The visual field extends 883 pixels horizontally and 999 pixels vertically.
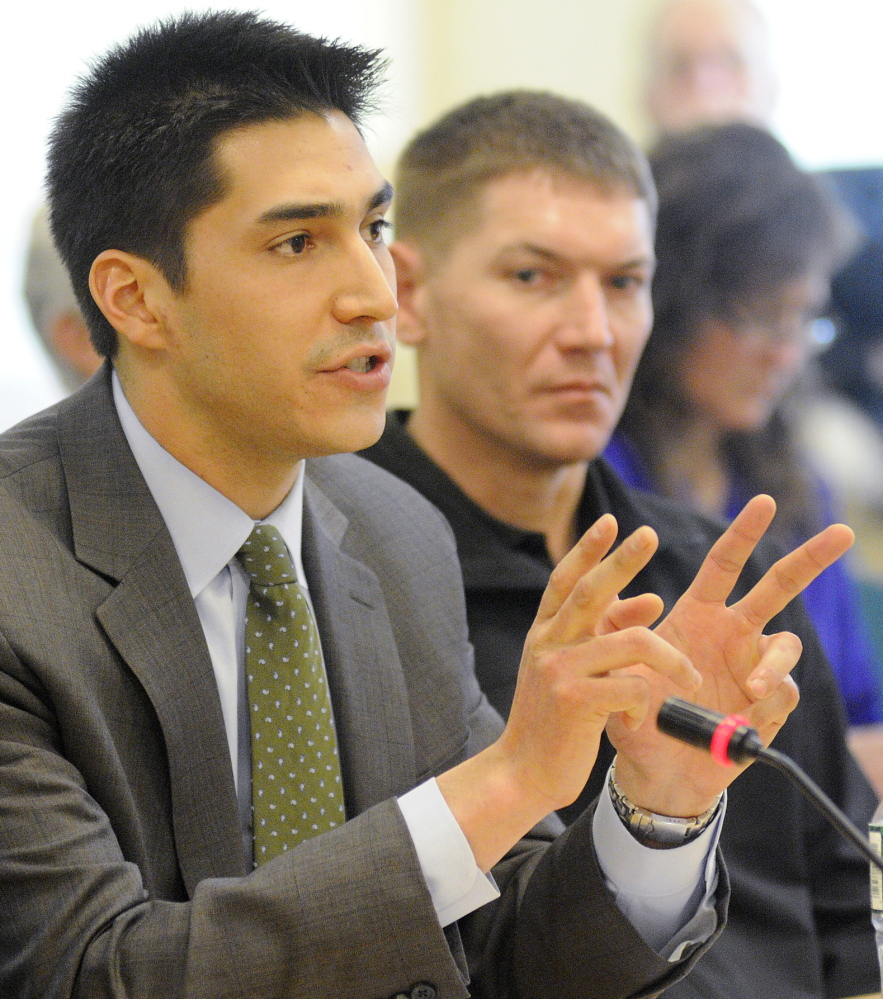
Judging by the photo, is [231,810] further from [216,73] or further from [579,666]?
[216,73]

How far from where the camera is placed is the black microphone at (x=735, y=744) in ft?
3.05

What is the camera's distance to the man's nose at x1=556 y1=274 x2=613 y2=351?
5.97 feet

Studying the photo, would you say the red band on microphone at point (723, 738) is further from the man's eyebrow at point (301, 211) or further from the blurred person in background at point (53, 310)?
the blurred person in background at point (53, 310)

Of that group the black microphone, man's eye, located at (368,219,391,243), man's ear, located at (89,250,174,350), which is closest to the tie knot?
man's ear, located at (89,250,174,350)

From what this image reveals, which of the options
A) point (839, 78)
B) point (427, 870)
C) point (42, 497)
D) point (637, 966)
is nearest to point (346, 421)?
point (42, 497)

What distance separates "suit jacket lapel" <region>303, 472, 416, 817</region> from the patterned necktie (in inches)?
0.9

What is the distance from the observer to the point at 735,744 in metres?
0.94

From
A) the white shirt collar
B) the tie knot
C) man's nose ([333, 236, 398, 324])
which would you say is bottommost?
the tie knot

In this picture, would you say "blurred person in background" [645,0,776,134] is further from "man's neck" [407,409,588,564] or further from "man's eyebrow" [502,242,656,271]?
"man's neck" [407,409,588,564]

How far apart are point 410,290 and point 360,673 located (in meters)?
0.84

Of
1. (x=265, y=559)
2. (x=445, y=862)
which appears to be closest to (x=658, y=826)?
(x=445, y=862)

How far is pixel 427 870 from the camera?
104 cm

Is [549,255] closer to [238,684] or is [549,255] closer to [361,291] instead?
Answer: [361,291]

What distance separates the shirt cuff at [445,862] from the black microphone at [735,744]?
0.20 meters
